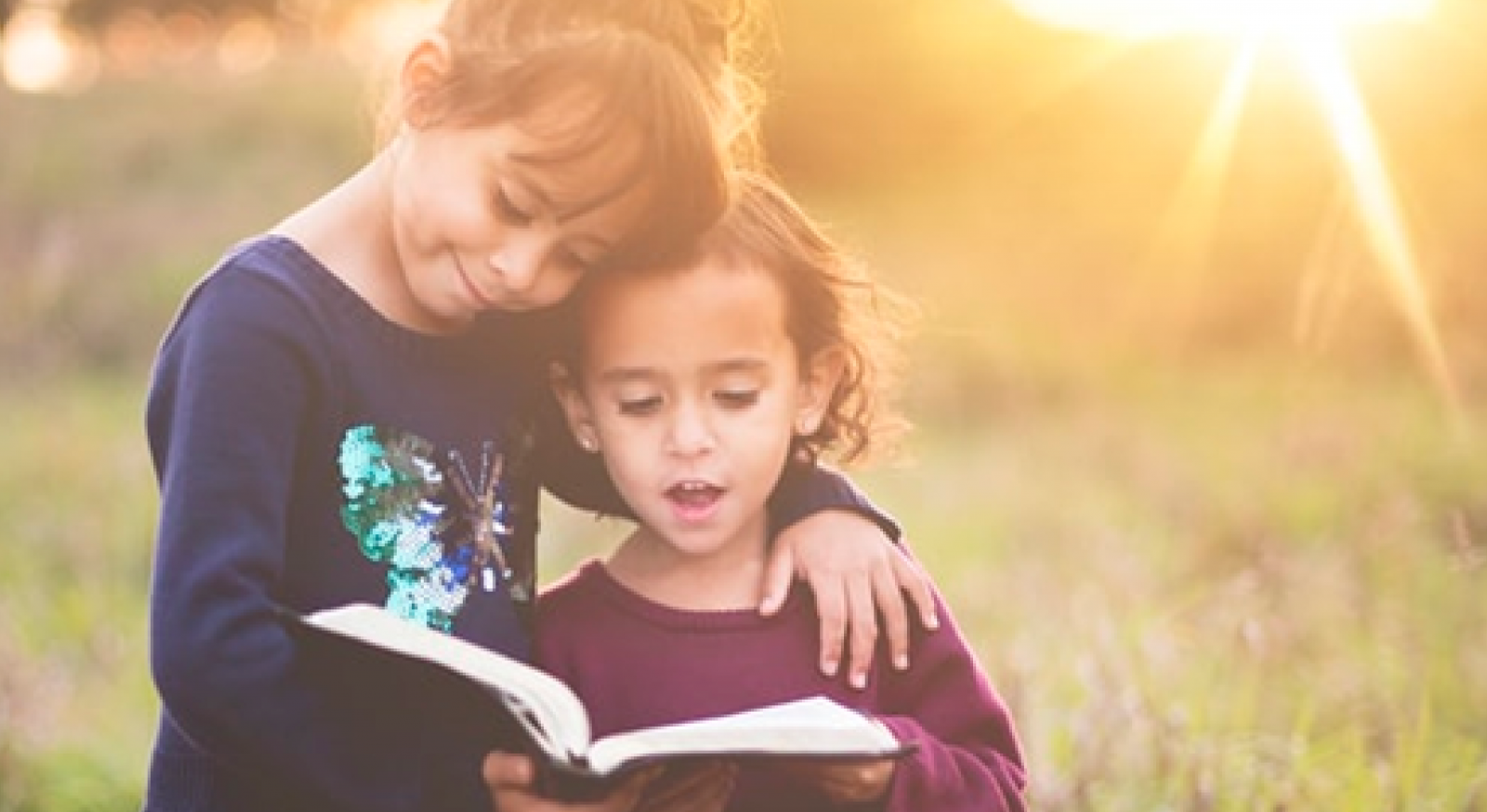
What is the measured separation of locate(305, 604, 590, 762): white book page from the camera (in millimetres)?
2512

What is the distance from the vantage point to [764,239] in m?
3.23

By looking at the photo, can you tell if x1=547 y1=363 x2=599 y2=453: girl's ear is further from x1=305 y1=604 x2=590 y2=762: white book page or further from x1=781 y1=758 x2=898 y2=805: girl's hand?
x1=305 y1=604 x2=590 y2=762: white book page

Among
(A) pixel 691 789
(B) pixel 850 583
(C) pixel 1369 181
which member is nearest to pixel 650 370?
(B) pixel 850 583

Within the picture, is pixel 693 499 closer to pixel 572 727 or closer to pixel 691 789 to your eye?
pixel 691 789

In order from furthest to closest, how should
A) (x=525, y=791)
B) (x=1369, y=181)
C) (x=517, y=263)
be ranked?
1. (x=1369, y=181)
2. (x=517, y=263)
3. (x=525, y=791)

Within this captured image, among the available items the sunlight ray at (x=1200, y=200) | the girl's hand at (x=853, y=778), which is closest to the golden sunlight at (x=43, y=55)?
the sunlight ray at (x=1200, y=200)

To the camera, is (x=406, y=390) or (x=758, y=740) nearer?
(x=758, y=740)

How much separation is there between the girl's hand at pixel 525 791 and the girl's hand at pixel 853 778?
275mm

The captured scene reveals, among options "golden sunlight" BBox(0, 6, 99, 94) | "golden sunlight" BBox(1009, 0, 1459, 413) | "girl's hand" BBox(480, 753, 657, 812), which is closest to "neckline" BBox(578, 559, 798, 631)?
"girl's hand" BBox(480, 753, 657, 812)

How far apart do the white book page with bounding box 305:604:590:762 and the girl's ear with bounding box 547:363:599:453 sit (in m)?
0.68

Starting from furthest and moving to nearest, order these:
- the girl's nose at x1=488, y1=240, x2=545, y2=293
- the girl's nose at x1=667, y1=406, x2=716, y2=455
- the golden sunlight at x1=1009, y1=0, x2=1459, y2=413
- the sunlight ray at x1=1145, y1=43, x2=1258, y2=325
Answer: the sunlight ray at x1=1145, y1=43, x2=1258, y2=325 < the golden sunlight at x1=1009, y1=0, x2=1459, y2=413 < the girl's nose at x1=667, y1=406, x2=716, y2=455 < the girl's nose at x1=488, y1=240, x2=545, y2=293

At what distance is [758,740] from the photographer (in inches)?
101

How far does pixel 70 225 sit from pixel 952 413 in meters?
6.17

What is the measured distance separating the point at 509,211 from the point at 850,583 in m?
0.69
